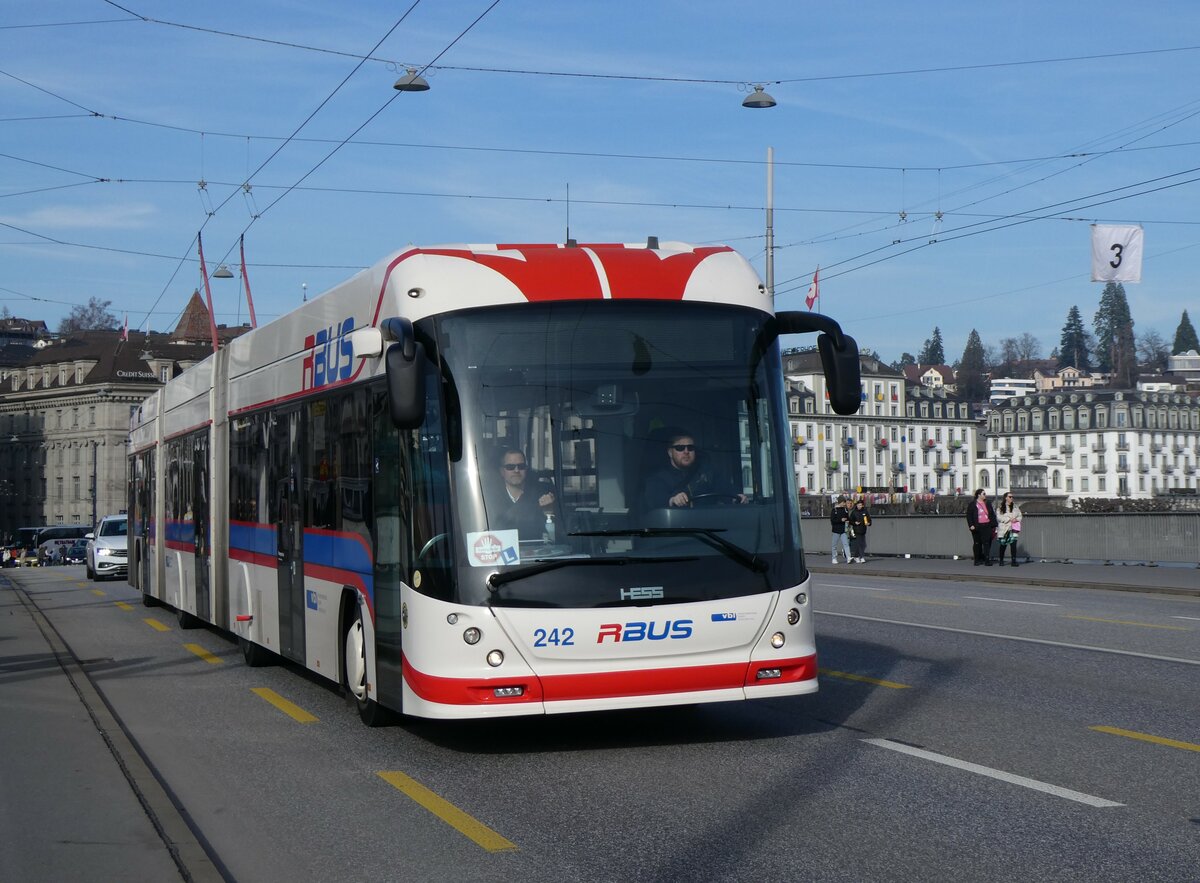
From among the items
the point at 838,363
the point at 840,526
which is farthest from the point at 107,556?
the point at 838,363

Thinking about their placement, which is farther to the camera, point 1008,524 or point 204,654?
point 1008,524

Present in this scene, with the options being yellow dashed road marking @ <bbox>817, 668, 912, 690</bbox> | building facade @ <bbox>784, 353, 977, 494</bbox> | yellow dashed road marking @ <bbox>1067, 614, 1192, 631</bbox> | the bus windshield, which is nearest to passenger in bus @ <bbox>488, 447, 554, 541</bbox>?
the bus windshield

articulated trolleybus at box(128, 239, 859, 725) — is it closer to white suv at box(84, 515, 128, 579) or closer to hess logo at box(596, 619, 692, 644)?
hess logo at box(596, 619, 692, 644)

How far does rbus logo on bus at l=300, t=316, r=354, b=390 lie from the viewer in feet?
36.1

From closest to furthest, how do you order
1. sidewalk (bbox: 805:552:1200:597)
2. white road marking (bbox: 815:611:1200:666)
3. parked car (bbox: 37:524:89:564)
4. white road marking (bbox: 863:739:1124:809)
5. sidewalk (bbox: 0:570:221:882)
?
sidewalk (bbox: 0:570:221:882)
white road marking (bbox: 863:739:1124:809)
white road marking (bbox: 815:611:1200:666)
sidewalk (bbox: 805:552:1200:597)
parked car (bbox: 37:524:89:564)

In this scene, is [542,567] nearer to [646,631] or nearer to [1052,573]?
[646,631]

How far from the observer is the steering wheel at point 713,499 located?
923cm

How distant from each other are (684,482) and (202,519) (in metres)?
9.73

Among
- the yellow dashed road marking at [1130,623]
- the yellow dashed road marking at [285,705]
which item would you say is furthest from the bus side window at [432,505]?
the yellow dashed road marking at [1130,623]

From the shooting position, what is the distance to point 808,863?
21.0 ft

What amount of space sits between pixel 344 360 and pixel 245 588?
4.67 m

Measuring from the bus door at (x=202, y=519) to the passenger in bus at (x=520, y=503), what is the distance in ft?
28.8

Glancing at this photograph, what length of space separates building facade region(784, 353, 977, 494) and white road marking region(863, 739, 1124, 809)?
4617 inches

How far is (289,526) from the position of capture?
12.9 metres
